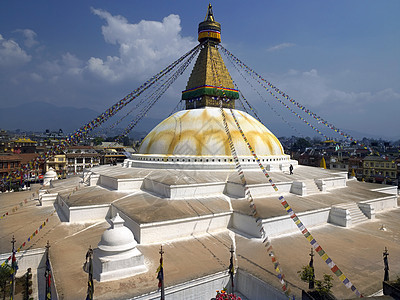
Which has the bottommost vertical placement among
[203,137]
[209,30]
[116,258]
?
[116,258]

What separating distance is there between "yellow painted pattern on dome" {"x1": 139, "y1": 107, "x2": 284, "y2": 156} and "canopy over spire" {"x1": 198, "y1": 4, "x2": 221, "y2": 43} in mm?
4666

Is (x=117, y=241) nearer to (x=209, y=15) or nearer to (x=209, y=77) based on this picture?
(x=209, y=77)

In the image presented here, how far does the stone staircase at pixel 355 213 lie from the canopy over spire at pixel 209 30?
11682 millimetres

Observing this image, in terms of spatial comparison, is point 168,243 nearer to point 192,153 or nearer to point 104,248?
point 104,248

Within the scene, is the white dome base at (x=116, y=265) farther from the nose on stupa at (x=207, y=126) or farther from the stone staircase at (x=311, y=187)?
the stone staircase at (x=311, y=187)

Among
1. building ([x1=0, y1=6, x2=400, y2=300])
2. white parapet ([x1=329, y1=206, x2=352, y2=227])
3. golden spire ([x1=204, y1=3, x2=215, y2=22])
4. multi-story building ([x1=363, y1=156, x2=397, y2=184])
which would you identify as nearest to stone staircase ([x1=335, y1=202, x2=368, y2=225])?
building ([x1=0, y1=6, x2=400, y2=300])

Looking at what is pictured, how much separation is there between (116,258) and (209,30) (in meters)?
14.0

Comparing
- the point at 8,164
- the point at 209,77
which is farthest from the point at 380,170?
the point at 8,164

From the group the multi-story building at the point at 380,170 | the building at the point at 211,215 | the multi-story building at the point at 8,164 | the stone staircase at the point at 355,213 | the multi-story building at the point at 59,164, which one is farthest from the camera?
the multi-story building at the point at 59,164

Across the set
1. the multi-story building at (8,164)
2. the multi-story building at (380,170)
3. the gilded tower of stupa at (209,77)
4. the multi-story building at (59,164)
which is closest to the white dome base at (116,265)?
the gilded tower of stupa at (209,77)

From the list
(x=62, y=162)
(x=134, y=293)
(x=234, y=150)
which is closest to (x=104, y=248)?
(x=134, y=293)

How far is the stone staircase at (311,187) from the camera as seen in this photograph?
1109cm

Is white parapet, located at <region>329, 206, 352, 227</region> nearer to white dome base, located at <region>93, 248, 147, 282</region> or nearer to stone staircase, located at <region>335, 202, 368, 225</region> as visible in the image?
stone staircase, located at <region>335, 202, 368, 225</region>

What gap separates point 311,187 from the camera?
11.3 m
